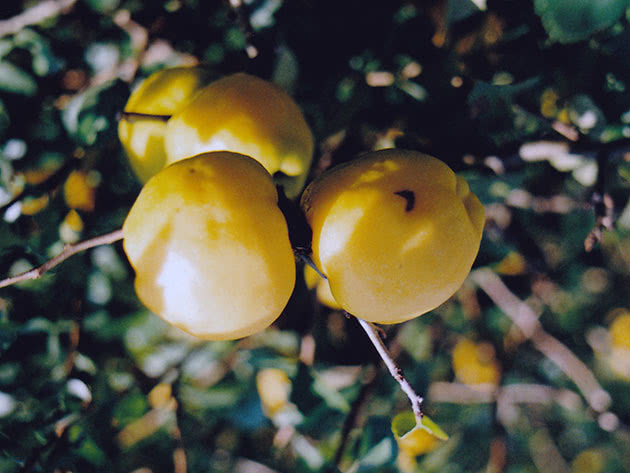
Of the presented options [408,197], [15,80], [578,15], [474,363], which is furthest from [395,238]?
[474,363]

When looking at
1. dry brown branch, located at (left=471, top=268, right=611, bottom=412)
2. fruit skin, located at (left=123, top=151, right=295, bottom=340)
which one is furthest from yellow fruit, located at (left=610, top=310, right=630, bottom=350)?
fruit skin, located at (left=123, top=151, right=295, bottom=340)

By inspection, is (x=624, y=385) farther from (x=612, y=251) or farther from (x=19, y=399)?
(x=19, y=399)

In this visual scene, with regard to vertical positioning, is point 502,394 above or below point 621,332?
above

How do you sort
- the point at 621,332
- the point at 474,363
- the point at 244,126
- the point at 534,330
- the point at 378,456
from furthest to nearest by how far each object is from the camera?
the point at 621,332
the point at 474,363
the point at 534,330
the point at 378,456
the point at 244,126

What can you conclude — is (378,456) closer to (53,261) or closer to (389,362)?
(389,362)

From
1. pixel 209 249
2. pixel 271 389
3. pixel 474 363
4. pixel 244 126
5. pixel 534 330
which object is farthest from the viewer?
pixel 474 363

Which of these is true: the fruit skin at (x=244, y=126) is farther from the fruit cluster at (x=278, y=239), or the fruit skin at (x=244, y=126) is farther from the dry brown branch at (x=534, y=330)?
the dry brown branch at (x=534, y=330)

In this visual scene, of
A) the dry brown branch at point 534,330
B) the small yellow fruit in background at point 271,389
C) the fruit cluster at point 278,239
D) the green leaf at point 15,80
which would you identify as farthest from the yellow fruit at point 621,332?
the green leaf at point 15,80
